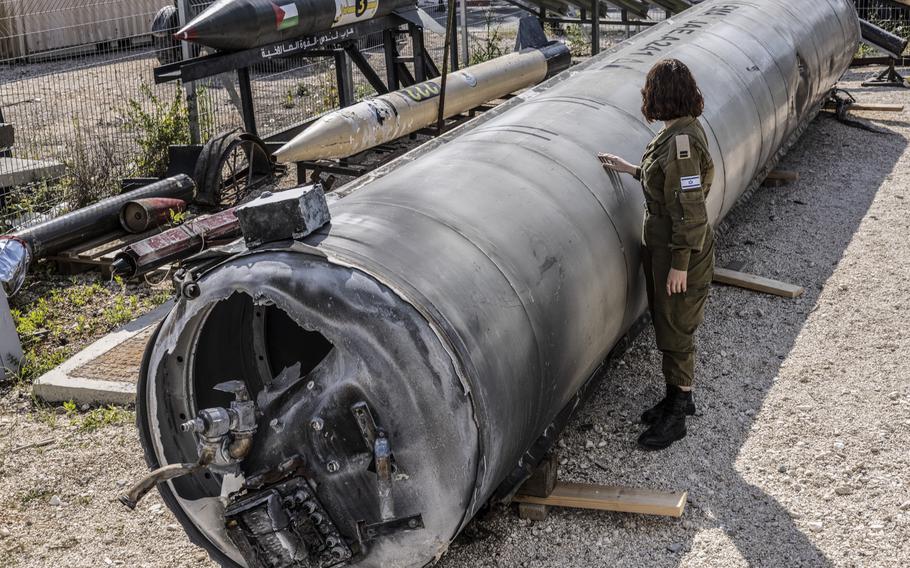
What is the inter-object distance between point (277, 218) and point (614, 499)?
201 centimetres

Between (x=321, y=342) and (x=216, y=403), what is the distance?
51 cm

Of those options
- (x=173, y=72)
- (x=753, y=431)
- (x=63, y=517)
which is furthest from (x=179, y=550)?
(x=173, y=72)

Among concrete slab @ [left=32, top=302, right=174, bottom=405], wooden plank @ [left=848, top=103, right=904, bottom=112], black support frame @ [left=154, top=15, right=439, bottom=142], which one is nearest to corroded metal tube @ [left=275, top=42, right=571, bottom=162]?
black support frame @ [left=154, top=15, right=439, bottom=142]

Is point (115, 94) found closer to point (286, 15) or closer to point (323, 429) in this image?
point (286, 15)

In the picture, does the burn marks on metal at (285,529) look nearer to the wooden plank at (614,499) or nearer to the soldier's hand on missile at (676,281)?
the wooden plank at (614,499)

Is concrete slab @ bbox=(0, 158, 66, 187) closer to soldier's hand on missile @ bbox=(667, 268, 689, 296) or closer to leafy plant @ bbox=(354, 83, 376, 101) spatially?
leafy plant @ bbox=(354, 83, 376, 101)

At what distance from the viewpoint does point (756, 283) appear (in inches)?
267

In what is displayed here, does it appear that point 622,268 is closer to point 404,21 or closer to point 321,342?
point 321,342

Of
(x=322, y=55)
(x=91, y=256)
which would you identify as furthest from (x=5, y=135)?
(x=322, y=55)

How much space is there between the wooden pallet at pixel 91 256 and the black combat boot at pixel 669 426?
4609mm

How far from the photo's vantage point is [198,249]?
734cm

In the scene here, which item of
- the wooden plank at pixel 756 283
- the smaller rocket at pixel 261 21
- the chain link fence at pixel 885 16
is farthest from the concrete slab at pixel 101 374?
the chain link fence at pixel 885 16

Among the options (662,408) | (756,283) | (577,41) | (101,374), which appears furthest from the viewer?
(577,41)

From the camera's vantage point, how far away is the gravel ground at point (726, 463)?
4180mm
